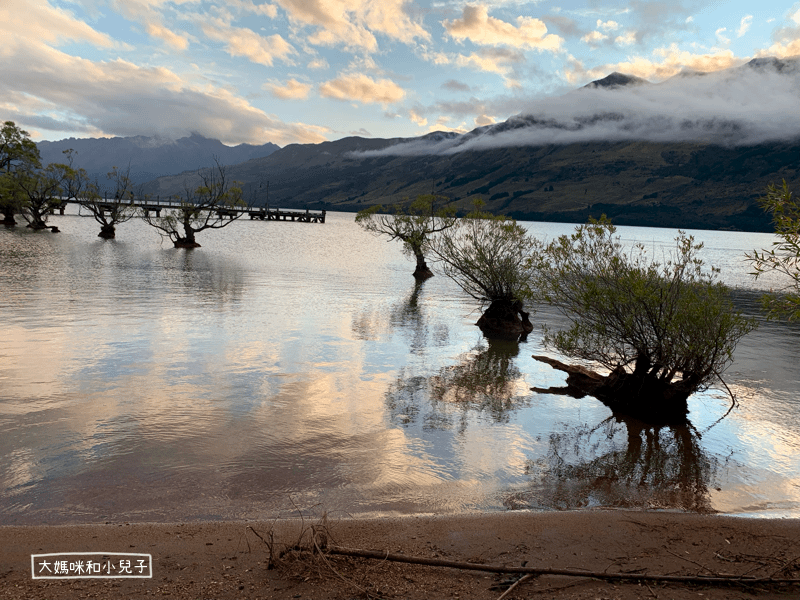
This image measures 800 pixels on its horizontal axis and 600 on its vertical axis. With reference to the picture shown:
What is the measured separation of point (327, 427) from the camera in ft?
45.8

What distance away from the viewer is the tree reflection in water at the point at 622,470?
35.2 feet

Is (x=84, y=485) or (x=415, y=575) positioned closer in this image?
(x=415, y=575)

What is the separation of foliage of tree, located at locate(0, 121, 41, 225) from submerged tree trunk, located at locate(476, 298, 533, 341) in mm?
70535

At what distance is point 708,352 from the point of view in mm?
14711

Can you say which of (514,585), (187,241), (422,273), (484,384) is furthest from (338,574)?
(187,241)

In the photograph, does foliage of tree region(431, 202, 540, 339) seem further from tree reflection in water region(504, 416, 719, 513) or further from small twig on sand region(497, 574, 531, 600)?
small twig on sand region(497, 574, 531, 600)

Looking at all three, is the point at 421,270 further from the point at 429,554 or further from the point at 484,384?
the point at 429,554

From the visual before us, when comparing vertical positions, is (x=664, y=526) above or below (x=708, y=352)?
below

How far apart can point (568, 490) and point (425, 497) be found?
2.97 metres

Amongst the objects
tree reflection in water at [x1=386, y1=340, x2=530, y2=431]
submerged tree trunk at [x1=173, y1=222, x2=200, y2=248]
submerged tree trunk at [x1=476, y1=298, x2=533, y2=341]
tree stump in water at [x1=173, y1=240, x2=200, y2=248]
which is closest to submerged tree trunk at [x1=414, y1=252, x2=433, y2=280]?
→ submerged tree trunk at [x1=476, y1=298, x2=533, y2=341]

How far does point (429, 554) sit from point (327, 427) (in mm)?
6663

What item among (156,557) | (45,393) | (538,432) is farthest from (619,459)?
(45,393)

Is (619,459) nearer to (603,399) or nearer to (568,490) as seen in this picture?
(568,490)

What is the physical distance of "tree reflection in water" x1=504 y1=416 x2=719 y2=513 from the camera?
422 inches
